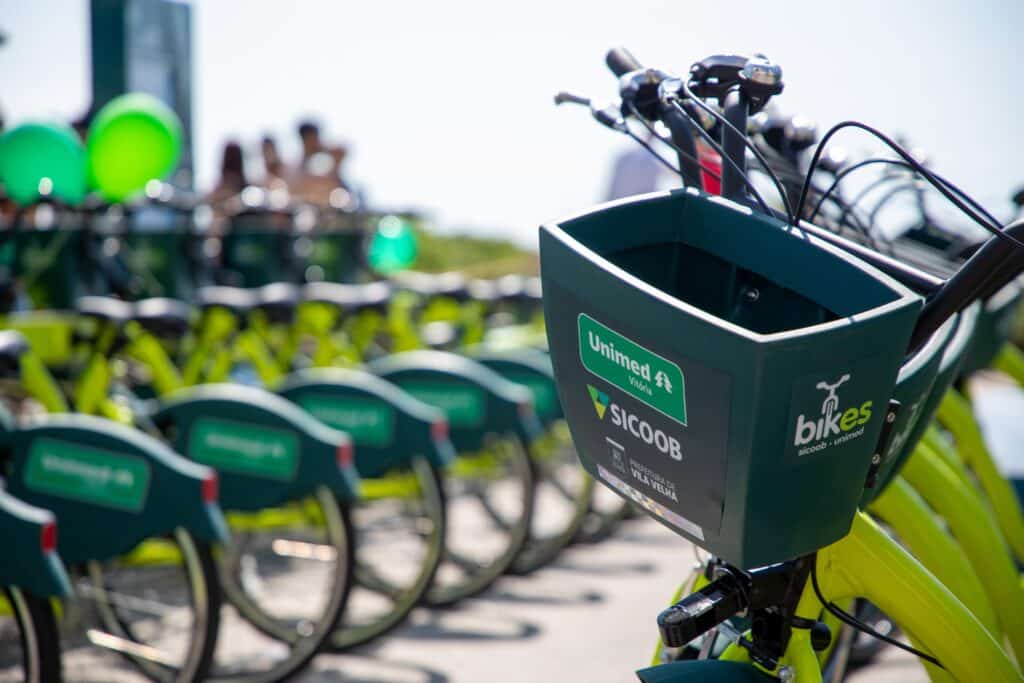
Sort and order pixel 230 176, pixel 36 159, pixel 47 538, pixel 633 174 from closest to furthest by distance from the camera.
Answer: pixel 47 538, pixel 36 159, pixel 633 174, pixel 230 176

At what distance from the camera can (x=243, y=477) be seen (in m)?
3.20

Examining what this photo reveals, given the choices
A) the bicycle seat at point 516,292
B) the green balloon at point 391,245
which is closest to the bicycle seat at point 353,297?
the bicycle seat at point 516,292

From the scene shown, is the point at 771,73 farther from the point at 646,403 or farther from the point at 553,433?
the point at 553,433

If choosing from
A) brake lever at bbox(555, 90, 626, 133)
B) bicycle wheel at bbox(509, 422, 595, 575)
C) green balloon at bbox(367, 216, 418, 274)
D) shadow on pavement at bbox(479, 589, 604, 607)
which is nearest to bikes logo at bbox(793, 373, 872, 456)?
brake lever at bbox(555, 90, 626, 133)

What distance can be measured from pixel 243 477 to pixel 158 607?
19.2 inches

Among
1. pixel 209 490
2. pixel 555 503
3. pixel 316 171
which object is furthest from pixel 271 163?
pixel 209 490

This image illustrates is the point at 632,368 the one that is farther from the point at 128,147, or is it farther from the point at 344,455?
the point at 128,147

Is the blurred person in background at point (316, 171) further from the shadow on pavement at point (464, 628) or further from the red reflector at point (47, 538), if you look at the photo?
the red reflector at point (47, 538)

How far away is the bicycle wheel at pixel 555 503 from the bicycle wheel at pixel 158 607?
1.27 metres

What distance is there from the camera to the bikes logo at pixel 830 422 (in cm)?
106

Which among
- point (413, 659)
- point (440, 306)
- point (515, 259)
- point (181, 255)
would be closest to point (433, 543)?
point (413, 659)

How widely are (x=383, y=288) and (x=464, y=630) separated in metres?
2.10

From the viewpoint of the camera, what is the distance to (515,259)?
11.1 m

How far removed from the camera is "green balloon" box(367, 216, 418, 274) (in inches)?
280
